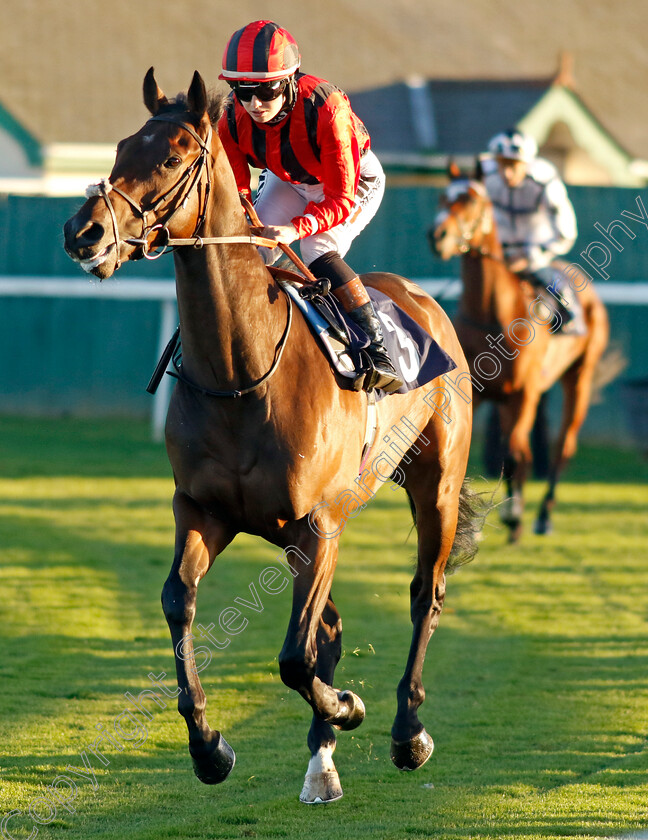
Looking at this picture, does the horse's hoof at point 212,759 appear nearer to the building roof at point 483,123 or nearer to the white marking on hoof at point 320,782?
the white marking on hoof at point 320,782

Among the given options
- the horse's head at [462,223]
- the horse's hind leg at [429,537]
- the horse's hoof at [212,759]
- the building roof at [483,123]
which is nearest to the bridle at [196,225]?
the horse's hoof at [212,759]

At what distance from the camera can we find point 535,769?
399cm

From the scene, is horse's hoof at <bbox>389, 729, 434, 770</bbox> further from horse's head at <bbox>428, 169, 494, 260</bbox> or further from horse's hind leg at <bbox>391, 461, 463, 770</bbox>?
horse's head at <bbox>428, 169, 494, 260</bbox>

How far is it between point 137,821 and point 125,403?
9633 millimetres

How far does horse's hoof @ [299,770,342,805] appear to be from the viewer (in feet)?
12.1

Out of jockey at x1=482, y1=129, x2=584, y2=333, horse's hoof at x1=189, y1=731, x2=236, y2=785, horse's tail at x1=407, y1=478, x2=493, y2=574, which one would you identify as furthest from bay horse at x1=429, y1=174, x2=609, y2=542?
horse's hoof at x1=189, y1=731, x2=236, y2=785

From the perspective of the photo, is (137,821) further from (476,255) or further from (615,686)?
(476,255)

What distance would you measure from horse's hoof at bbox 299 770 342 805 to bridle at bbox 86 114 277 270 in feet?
5.70

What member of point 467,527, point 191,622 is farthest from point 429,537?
point 191,622

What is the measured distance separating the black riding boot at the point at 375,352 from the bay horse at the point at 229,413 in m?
0.09

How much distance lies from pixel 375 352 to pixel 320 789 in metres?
1.44

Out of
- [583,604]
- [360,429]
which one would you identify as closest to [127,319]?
[583,604]

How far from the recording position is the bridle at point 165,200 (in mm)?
2910

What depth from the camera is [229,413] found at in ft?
11.2
